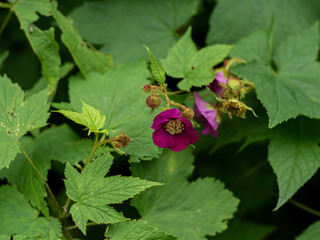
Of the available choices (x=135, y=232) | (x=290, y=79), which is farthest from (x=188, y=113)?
(x=290, y=79)

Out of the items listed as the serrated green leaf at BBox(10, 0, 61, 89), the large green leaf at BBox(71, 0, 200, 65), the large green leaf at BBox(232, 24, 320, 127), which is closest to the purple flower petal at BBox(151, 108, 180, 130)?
the large green leaf at BBox(232, 24, 320, 127)

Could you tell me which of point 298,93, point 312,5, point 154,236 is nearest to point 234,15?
point 312,5

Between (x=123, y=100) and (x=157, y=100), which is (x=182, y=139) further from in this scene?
(x=123, y=100)

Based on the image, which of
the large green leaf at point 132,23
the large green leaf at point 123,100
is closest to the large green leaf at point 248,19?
the large green leaf at point 132,23

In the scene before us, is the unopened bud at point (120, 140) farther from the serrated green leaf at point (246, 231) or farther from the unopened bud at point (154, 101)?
the serrated green leaf at point (246, 231)

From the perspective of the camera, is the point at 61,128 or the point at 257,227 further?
the point at 257,227

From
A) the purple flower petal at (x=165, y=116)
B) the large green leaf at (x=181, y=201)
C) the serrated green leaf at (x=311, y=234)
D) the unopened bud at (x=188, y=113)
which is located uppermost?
the purple flower petal at (x=165, y=116)

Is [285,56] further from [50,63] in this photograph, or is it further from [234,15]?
[50,63]
